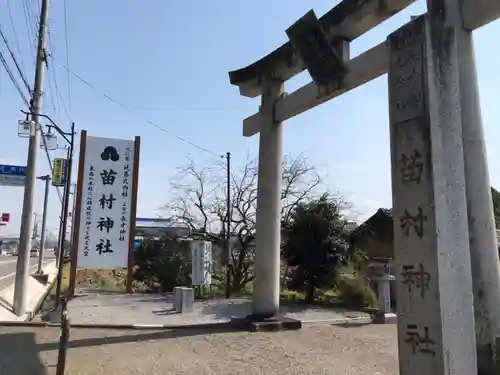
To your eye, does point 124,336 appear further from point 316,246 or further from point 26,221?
point 316,246

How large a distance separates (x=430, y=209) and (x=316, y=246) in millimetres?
9516

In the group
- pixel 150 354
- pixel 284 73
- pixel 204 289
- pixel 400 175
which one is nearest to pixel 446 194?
pixel 400 175

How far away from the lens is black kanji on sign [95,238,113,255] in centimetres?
888

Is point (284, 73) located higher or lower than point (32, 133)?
higher

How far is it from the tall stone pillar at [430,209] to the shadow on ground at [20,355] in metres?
4.71

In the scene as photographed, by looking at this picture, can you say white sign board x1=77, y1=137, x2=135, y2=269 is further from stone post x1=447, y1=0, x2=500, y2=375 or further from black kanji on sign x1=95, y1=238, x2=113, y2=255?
stone post x1=447, y1=0, x2=500, y2=375

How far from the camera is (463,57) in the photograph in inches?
226

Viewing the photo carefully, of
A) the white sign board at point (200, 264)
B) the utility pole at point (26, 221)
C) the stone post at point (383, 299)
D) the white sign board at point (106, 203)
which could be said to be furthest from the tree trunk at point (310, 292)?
the utility pole at point (26, 221)

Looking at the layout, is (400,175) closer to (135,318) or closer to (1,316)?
(135,318)

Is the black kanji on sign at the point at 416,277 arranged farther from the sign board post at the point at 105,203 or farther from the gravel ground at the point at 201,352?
the sign board post at the point at 105,203

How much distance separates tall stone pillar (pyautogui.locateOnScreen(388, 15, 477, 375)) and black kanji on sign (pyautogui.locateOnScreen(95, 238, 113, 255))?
6464 mm

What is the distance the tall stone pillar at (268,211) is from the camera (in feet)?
29.5

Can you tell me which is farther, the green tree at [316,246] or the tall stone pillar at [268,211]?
the green tree at [316,246]

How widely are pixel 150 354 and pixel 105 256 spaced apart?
288 centimetres
